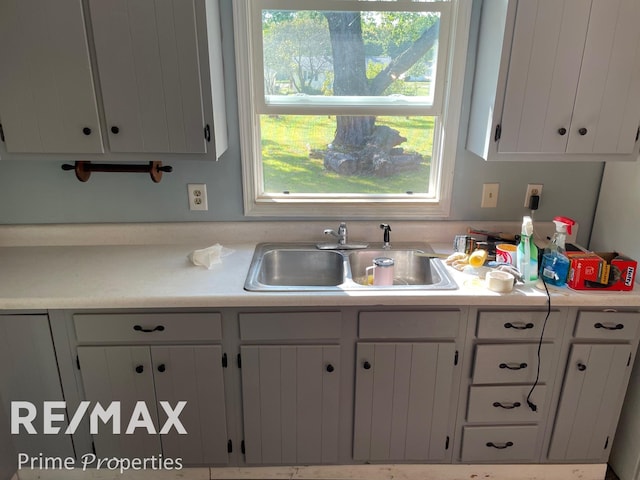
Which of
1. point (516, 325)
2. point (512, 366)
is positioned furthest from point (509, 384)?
point (516, 325)

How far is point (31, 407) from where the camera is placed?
1727mm

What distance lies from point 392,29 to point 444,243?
974 mm

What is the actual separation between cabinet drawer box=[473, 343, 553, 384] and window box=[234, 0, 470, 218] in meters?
0.69

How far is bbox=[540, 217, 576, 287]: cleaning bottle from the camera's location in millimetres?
1644

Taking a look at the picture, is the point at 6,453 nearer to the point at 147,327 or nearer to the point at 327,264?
the point at 147,327

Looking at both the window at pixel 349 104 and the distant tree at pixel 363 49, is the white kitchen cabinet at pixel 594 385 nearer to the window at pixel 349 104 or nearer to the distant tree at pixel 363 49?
the window at pixel 349 104

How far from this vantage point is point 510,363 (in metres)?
1.71

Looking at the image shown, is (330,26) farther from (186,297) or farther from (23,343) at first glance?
(23,343)

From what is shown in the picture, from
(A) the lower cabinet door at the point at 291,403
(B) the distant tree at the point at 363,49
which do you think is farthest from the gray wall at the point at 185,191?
(A) the lower cabinet door at the point at 291,403

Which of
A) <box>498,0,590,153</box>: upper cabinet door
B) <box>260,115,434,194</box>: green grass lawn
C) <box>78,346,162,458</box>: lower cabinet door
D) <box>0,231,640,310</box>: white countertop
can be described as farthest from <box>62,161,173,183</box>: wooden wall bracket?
<box>498,0,590,153</box>: upper cabinet door

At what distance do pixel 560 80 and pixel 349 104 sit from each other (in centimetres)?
81

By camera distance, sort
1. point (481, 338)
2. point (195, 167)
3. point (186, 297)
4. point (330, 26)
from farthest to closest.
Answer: point (195, 167) < point (330, 26) < point (481, 338) < point (186, 297)

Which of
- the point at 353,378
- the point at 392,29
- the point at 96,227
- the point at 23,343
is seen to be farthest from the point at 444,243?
the point at 23,343

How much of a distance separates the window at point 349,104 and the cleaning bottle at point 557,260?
1.69ft
